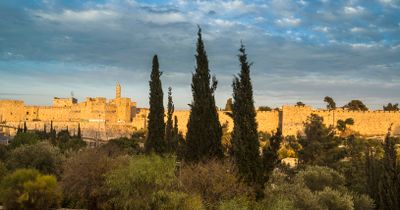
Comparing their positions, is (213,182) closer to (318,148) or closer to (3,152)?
(3,152)

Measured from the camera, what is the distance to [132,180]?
53.1 ft

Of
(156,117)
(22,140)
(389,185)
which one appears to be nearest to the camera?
(389,185)

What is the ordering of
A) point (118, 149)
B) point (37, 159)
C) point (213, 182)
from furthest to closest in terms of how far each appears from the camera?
point (118, 149)
point (37, 159)
point (213, 182)

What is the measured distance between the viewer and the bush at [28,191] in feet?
49.4

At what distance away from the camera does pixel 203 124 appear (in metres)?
17.7

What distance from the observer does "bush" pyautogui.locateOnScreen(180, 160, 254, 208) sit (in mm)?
15883

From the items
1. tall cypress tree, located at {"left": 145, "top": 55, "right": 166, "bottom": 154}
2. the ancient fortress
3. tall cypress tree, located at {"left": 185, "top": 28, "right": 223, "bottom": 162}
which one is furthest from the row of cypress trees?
the ancient fortress

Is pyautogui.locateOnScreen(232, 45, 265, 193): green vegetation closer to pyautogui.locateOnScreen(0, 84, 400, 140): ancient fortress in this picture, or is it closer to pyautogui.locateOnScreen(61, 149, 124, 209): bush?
pyautogui.locateOnScreen(61, 149, 124, 209): bush

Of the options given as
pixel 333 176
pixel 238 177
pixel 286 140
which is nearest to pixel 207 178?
pixel 238 177

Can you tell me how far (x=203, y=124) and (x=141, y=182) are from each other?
3.02 m

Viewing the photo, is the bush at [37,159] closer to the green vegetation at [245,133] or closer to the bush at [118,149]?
the bush at [118,149]

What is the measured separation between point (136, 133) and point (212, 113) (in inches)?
1537

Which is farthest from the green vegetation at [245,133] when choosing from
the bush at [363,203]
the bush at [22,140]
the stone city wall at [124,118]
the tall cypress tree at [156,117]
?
the stone city wall at [124,118]

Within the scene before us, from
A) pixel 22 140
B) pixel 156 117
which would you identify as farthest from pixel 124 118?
pixel 156 117
